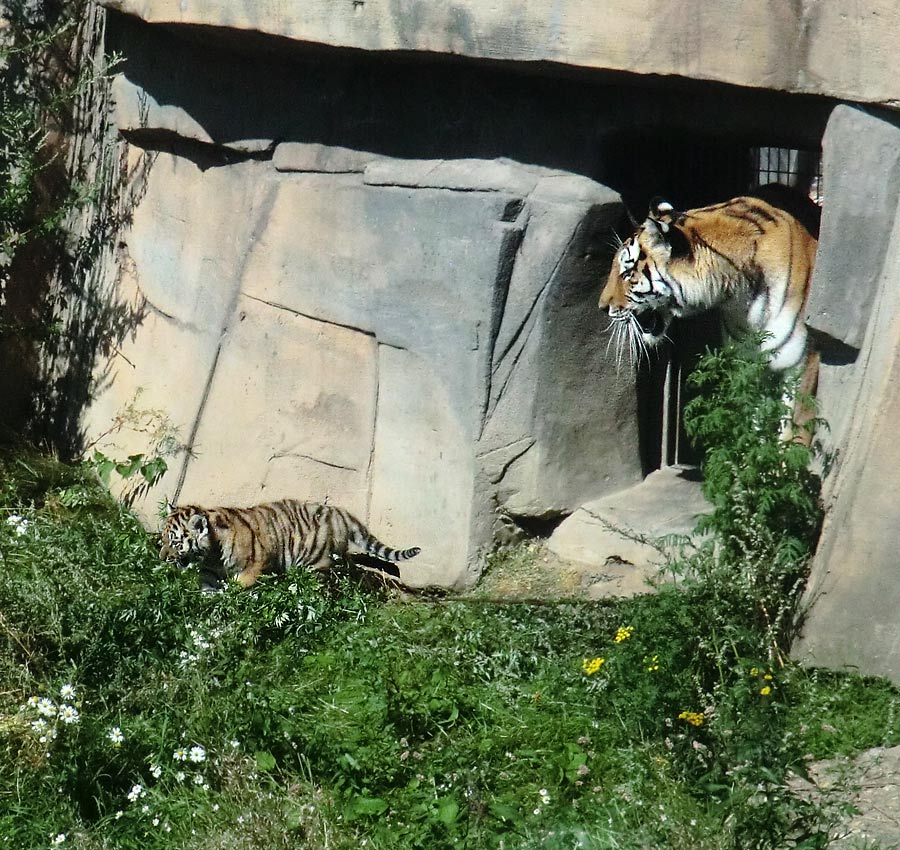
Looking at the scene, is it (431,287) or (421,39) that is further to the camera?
(431,287)

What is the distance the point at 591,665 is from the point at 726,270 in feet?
6.75

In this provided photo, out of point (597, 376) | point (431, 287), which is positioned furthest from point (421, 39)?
point (597, 376)

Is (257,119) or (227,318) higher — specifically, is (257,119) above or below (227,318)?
above

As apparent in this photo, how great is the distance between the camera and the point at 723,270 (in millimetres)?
6012

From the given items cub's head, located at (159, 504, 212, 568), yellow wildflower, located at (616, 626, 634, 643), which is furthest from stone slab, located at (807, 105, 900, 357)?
cub's head, located at (159, 504, 212, 568)

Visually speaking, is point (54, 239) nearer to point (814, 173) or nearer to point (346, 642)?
point (346, 642)

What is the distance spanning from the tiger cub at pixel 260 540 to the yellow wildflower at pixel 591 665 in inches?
51.1

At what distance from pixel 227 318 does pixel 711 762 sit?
3.71 m

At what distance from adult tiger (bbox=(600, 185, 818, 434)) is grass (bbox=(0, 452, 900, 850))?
51.1 inches

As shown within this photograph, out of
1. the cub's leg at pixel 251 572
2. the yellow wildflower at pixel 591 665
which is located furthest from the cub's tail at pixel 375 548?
the yellow wildflower at pixel 591 665

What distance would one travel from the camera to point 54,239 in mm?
7816

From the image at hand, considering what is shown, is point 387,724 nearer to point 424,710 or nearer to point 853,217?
point 424,710

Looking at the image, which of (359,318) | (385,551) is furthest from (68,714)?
(359,318)

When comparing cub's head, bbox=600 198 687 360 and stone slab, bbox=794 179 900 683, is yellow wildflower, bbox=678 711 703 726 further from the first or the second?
cub's head, bbox=600 198 687 360
